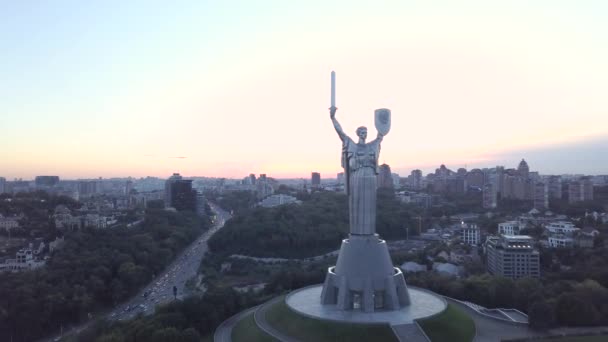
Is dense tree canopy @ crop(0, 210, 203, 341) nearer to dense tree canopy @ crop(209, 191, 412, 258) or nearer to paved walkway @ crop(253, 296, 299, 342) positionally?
dense tree canopy @ crop(209, 191, 412, 258)

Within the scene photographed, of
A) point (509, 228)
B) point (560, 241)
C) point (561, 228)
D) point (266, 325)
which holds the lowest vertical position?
point (266, 325)

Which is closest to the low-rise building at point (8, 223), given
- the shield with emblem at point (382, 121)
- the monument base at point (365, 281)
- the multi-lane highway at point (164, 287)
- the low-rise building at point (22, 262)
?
the low-rise building at point (22, 262)

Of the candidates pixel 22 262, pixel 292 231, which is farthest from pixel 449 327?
pixel 292 231

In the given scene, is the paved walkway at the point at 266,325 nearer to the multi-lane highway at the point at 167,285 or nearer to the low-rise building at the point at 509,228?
the multi-lane highway at the point at 167,285

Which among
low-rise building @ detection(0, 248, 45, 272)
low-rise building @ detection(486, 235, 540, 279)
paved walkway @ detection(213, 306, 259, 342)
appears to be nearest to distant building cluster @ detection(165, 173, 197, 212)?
low-rise building @ detection(0, 248, 45, 272)

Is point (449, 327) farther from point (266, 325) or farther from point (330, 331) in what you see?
point (266, 325)

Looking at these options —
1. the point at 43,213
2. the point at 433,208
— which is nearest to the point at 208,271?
the point at 43,213
